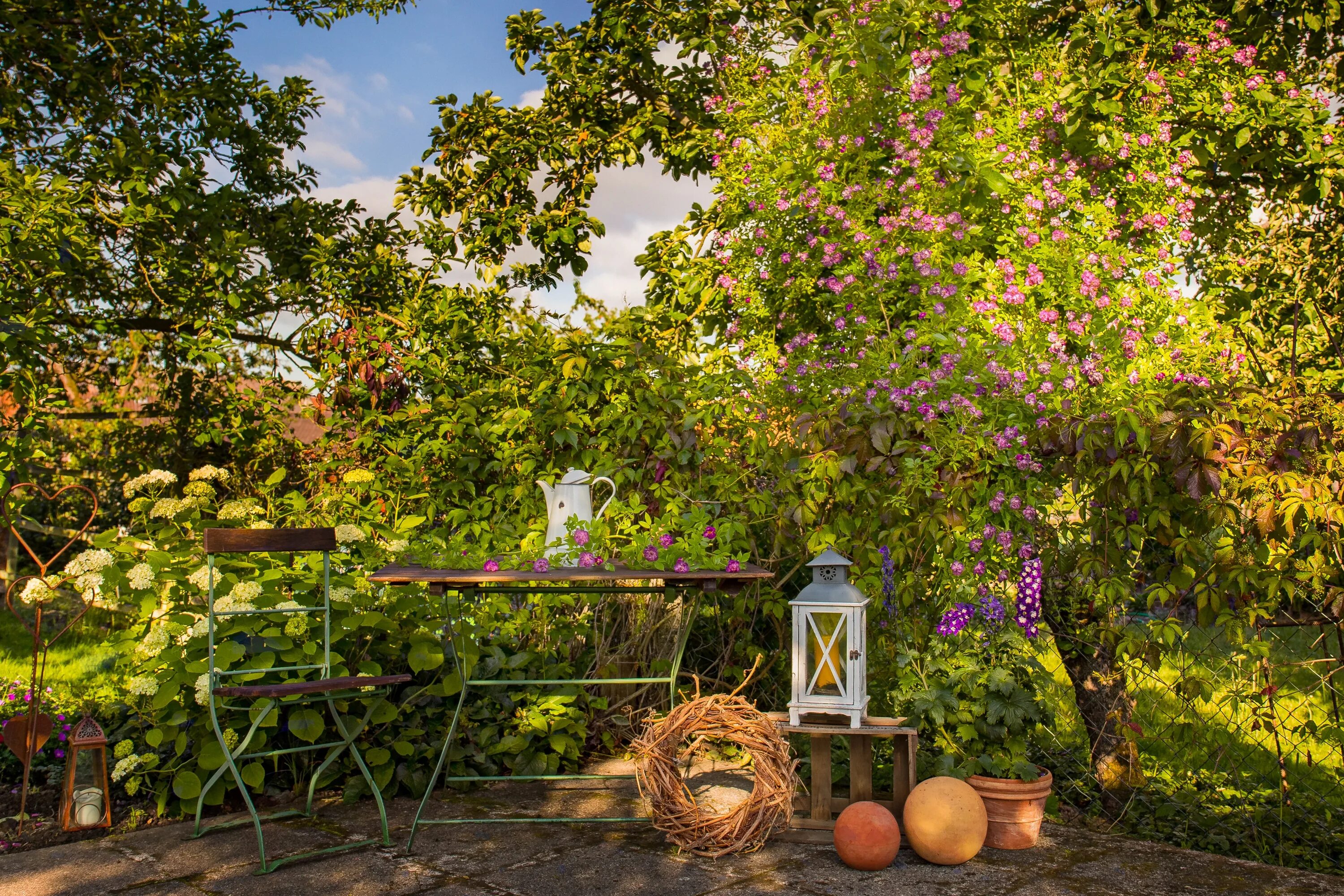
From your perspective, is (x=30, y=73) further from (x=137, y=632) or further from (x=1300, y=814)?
(x=1300, y=814)

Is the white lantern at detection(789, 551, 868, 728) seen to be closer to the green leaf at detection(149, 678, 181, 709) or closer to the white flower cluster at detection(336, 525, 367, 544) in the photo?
the white flower cluster at detection(336, 525, 367, 544)

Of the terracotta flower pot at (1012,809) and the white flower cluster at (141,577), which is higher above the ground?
the white flower cluster at (141,577)

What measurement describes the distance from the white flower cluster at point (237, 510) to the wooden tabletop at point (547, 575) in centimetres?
87

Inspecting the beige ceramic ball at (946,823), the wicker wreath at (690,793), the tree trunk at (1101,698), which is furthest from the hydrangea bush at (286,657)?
the tree trunk at (1101,698)

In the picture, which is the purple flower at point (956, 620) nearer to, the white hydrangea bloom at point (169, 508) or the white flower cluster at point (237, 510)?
the white flower cluster at point (237, 510)

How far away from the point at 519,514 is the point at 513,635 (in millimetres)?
681

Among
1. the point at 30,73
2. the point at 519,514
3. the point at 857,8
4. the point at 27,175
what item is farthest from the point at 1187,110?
the point at 30,73

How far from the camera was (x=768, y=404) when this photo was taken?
4.61 m

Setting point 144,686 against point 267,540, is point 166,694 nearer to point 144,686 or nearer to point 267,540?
point 144,686

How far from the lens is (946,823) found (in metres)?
2.76

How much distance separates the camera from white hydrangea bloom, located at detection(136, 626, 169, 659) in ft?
10.5

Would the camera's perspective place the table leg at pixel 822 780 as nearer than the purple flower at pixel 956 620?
Yes

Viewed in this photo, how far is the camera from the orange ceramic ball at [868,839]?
8.86 ft

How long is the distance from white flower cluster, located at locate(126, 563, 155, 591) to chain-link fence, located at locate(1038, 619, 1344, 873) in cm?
308
